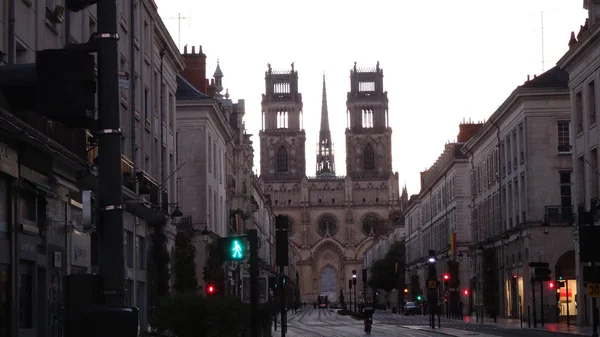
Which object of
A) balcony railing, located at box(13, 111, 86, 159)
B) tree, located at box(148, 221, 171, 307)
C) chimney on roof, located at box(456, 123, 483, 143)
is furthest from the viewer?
chimney on roof, located at box(456, 123, 483, 143)

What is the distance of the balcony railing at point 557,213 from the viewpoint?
221 ft

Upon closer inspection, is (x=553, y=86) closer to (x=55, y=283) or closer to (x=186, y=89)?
(x=186, y=89)

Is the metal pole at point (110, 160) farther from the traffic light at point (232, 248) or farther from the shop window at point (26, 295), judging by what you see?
the shop window at point (26, 295)

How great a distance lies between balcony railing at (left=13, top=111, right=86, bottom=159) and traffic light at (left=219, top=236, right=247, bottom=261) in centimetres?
458

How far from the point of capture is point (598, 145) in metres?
50.8

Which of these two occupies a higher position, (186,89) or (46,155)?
(186,89)

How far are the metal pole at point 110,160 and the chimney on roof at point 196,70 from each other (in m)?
63.9

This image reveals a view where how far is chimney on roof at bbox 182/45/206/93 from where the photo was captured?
2778 inches

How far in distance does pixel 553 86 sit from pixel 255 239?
52.5 m

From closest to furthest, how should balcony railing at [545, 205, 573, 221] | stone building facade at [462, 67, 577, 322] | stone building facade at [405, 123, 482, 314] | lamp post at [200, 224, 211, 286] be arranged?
lamp post at [200, 224, 211, 286] < balcony railing at [545, 205, 573, 221] < stone building facade at [462, 67, 577, 322] < stone building facade at [405, 123, 482, 314]

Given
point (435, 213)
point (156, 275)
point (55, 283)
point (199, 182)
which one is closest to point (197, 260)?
point (199, 182)

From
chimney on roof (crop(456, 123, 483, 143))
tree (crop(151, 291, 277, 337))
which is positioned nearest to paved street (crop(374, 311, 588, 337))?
tree (crop(151, 291, 277, 337))

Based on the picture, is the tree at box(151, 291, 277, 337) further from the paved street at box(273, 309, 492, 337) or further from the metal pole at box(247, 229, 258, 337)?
the paved street at box(273, 309, 492, 337)

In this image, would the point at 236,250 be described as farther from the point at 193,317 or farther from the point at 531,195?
the point at 531,195
